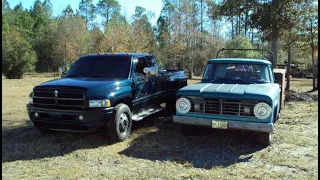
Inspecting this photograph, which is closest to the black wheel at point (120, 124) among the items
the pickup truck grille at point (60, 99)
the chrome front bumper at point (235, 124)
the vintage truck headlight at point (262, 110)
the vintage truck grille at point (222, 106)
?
the pickup truck grille at point (60, 99)

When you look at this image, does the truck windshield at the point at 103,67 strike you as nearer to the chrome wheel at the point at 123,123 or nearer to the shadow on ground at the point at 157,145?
the chrome wheel at the point at 123,123

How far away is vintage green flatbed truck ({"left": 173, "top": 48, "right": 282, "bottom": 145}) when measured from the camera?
5836mm

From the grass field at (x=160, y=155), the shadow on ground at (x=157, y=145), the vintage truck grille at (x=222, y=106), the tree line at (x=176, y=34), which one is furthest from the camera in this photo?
the tree line at (x=176, y=34)

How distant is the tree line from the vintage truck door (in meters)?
8.67

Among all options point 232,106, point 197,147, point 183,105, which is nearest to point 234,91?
point 232,106

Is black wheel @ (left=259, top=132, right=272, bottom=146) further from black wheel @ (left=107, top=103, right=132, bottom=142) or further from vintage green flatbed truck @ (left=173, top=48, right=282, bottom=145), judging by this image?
black wheel @ (left=107, top=103, right=132, bottom=142)

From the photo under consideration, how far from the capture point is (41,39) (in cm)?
5553

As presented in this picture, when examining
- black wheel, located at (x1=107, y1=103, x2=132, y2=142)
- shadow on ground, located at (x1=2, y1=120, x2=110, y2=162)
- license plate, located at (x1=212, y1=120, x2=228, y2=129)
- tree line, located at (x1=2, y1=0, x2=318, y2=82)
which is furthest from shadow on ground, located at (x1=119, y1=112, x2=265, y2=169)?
tree line, located at (x1=2, y1=0, x2=318, y2=82)

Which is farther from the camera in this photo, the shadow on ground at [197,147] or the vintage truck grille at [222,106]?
the vintage truck grille at [222,106]

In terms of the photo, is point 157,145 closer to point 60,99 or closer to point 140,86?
point 140,86

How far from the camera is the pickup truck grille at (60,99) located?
6160mm

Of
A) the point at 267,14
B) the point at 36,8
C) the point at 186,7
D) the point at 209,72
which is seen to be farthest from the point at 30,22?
the point at 209,72

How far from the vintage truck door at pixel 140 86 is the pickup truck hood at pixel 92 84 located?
1.55 feet

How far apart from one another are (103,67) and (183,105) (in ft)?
7.46
